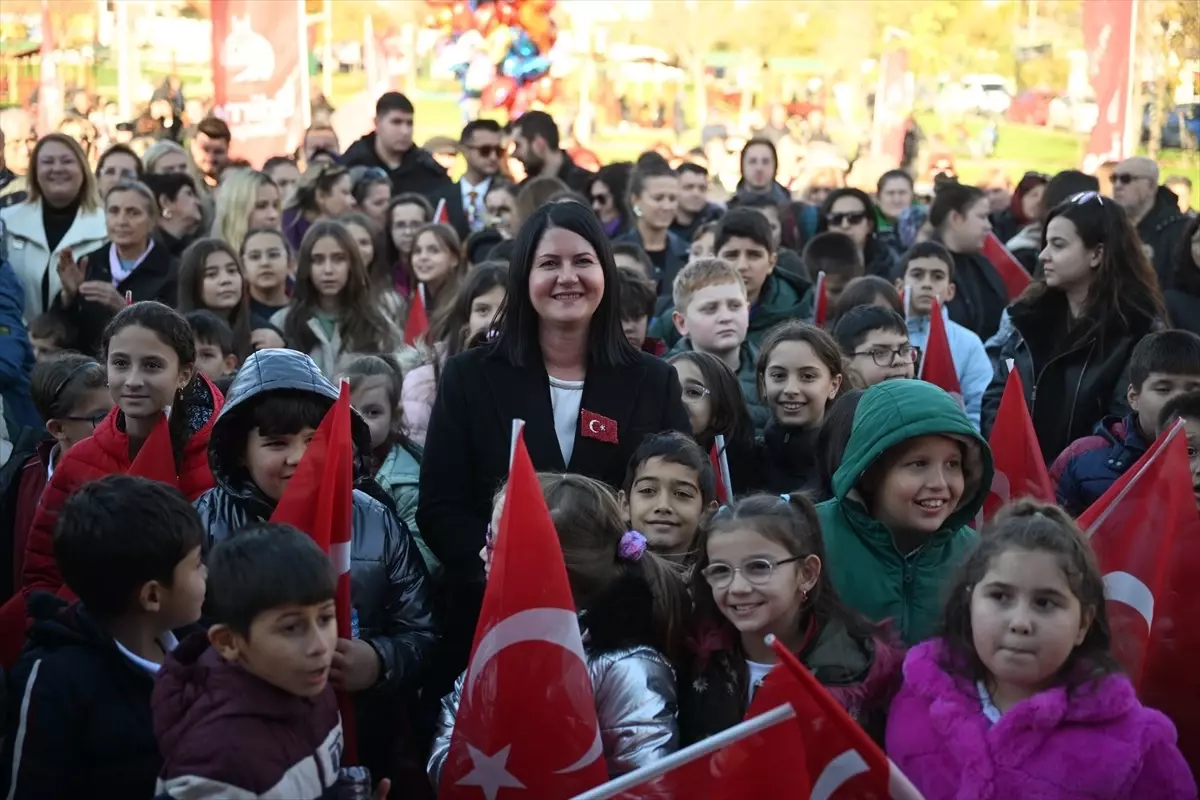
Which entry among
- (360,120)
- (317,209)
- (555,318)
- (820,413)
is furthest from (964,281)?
(360,120)

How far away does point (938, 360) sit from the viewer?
654 centimetres

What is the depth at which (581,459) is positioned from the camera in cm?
432

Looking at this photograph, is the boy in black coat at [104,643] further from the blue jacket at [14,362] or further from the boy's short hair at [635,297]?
the blue jacket at [14,362]

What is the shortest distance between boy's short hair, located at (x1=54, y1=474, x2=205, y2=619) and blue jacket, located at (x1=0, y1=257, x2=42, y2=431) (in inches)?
149

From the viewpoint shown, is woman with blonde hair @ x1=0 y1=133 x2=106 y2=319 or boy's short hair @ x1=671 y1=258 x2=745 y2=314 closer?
boy's short hair @ x1=671 y1=258 x2=745 y2=314

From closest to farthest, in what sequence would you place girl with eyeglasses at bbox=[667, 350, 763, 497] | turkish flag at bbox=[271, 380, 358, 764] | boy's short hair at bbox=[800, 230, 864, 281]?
turkish flag at bbox=[271, 380, 358, 764]
girl with eyeglasses at bbox=[667, 350, 763, 497]
boy's short hair at bbox=[800, 230, 864, 281]

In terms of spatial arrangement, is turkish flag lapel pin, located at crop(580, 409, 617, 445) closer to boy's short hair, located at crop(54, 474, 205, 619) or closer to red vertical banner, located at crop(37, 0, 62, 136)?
boy's short hair, located at crop(54, 474, 205, 619)

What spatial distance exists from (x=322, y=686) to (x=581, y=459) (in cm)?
142

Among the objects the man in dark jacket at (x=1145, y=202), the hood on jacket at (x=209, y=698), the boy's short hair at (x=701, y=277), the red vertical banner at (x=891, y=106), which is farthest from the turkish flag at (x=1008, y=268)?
the red vertical banner at (x=891, y=106)

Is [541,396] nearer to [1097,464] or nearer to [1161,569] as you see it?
[1161,569]

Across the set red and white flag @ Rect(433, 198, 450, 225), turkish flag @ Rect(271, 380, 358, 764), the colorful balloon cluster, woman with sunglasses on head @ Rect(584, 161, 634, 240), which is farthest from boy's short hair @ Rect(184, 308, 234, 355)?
the colorful balloon cluster

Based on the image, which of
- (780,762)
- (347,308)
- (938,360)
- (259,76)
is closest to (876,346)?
(938,360)

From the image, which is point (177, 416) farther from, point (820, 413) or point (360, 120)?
point (360, 120)

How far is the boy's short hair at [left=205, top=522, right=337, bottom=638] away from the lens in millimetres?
2955
